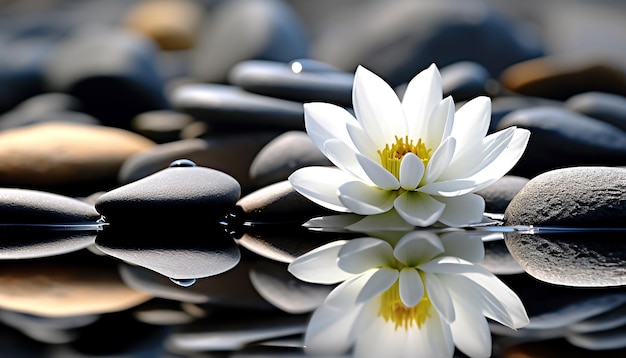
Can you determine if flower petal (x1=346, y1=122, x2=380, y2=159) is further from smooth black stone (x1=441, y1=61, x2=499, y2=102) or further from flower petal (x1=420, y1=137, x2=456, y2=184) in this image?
smooth black stone (x1=441, y1=61, x2=499, y2=102)

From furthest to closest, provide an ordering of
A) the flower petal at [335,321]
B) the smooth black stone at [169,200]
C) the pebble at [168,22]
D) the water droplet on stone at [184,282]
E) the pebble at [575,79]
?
1. the pebble at [168,22]
2. the pebble at [575,79]
3. the smooth black stone at [169,200]
4. the water droplet on stone at [184,282]
5. the flower petal at [335,321]

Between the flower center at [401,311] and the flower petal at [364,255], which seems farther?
the flower petal at [364,255]

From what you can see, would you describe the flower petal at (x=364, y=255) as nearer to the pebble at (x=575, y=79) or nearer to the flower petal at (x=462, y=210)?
the flower petal at (x=462, y=210)

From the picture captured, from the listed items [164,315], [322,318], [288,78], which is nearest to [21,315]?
[164,315]

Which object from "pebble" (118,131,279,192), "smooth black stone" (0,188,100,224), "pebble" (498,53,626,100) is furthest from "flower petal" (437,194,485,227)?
"pebble" (498,53,626,100)

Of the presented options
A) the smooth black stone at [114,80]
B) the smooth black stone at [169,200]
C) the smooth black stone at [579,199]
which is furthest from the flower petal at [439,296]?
the smooth black stone at [114,80]

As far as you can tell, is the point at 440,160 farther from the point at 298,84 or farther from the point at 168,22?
the point at 168,22

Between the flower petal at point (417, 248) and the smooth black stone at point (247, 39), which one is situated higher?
the smooth black stone at point (247, 39)

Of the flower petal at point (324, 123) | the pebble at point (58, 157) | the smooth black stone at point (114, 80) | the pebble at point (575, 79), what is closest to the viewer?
the flower petal at point (324, 123)
